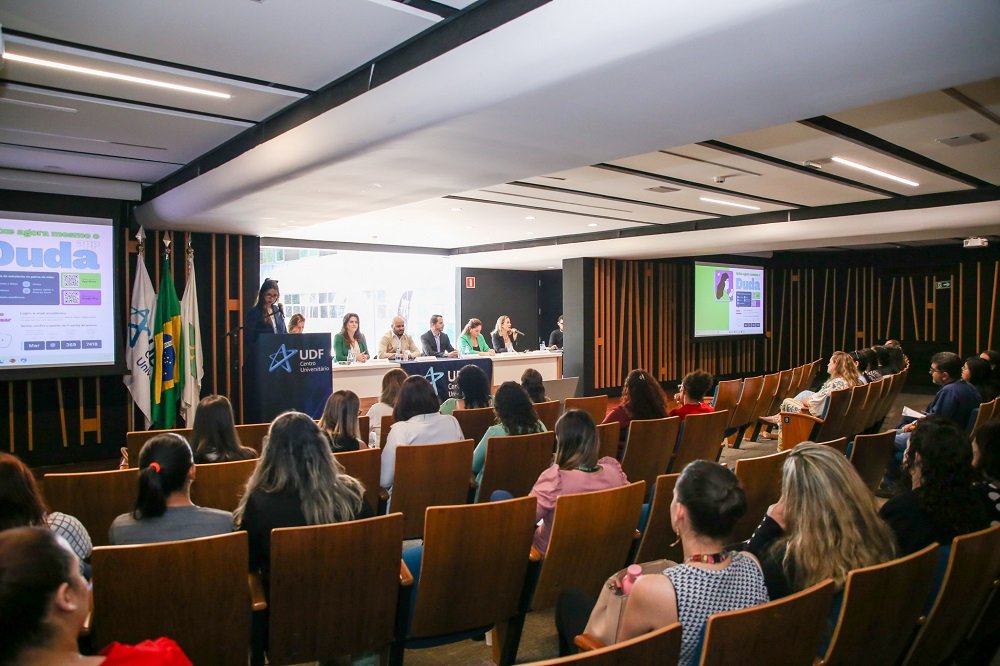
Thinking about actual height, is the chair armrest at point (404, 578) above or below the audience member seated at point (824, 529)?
below

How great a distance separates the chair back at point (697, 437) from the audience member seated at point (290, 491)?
269 centimetres

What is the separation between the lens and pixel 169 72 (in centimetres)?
383

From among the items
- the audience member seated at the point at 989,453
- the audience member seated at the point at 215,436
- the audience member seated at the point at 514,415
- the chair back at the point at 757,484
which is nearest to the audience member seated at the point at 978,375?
the audience member seated at the point at 989,453

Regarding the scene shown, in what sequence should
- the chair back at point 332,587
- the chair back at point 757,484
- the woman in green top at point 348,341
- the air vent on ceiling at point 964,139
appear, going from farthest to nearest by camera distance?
the woman in green top at point 348,341 → the air vent on ceiling at point 964,139 → the chair back at point 757,484 → the chair back at point 332,587

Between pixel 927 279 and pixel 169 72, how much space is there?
1491cm

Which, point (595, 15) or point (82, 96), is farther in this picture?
point (82, 96)

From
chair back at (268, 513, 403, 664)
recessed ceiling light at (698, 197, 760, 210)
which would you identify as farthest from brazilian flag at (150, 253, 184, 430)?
A: recessed ceiling light at (698, 197, 760, 210)

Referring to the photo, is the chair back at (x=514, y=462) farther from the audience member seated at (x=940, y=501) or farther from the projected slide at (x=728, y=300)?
the projected slide at (x=728, y=300)

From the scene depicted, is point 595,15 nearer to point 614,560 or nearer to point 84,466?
point 614,560

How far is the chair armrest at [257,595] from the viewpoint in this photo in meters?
2.10

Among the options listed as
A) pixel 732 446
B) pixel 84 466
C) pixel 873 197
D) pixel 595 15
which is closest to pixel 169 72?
pixel 595 15

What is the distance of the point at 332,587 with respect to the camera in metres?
2.15

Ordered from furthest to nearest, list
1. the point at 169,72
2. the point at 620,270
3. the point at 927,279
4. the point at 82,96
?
the point at 927,279
the point at 620,270
the point at 82,96
the point at 169,72

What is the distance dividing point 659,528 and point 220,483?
2.00 metres
